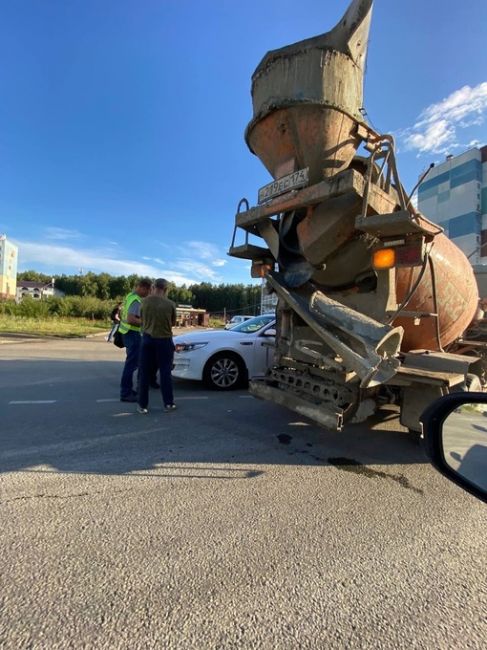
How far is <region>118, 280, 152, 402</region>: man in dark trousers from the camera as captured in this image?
19.3 feet

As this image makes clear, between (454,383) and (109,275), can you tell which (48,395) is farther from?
(109,275)

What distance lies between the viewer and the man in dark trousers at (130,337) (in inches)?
231

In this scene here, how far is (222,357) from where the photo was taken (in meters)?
6.87

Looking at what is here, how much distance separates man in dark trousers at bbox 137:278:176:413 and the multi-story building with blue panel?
26.1 m

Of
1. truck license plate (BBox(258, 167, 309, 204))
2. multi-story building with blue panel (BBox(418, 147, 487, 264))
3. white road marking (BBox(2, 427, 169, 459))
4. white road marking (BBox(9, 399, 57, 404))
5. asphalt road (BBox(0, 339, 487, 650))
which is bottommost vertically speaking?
asphalt road (BBox(0, 339, 487, 650))

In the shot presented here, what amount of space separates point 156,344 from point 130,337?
1.19 metres

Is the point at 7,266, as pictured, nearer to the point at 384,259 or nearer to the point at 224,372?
the point at 224,372

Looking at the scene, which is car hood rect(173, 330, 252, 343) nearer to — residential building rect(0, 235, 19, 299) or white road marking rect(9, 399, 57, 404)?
white road marking rect(9, 399, 57, 404)

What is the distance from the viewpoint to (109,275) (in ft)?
269

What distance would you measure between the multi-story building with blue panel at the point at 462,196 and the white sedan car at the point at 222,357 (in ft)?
79.2

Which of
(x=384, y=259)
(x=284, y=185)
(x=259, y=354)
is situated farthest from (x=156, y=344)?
(x=384, y=259)

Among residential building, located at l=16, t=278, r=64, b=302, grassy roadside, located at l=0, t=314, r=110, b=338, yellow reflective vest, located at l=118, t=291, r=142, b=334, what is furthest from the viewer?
residential building, located at l=16, t=278, r=64, b=302

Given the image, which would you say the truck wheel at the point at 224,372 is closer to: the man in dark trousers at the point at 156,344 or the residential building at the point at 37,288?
the man in dark trousers at the point at 156,344

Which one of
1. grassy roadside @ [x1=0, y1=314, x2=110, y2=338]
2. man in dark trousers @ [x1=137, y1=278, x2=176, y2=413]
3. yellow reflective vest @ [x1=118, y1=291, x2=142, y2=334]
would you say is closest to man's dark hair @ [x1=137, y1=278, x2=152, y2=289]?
yellow reflective vest @ [x1=118, y1=291, x2=142, y2=334]
